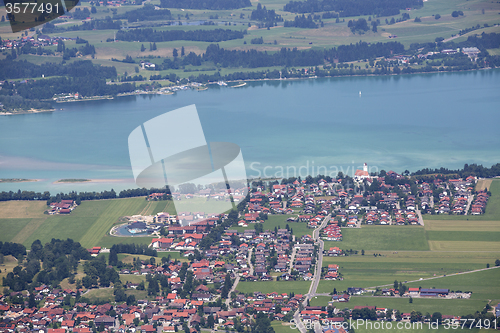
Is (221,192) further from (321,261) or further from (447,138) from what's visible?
(447,138)

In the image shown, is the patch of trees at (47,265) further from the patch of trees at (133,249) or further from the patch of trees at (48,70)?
the patch of trees at (48,70)

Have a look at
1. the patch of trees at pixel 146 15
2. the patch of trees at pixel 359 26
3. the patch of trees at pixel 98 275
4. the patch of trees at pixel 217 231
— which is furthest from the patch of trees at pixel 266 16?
the patch of trees at pixel 98 275

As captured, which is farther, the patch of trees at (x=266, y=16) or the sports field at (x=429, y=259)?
the patch of trees at (x=266, y=16)

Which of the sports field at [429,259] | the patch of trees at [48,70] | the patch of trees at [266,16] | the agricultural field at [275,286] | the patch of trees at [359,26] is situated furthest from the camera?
the patch of trees at [266,16]

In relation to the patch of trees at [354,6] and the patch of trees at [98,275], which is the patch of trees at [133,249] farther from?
the patch of trees at [354,6]

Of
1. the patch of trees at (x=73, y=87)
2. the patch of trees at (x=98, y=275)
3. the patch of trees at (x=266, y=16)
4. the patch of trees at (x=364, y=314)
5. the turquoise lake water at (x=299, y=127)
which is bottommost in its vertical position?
the patch of trees at (x=364, y=314)

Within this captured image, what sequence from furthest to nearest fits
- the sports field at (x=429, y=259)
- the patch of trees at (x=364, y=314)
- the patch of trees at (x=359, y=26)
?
the patch of trees at (x=359, y=26) < the sports field at (x=429, y=259) < the patch of trees at (x=364, y=314)

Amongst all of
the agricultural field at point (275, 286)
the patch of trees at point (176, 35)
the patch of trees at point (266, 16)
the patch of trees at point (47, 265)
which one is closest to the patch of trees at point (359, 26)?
the patch of trees at point (266, 16)

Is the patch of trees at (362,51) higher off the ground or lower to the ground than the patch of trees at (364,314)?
higher
